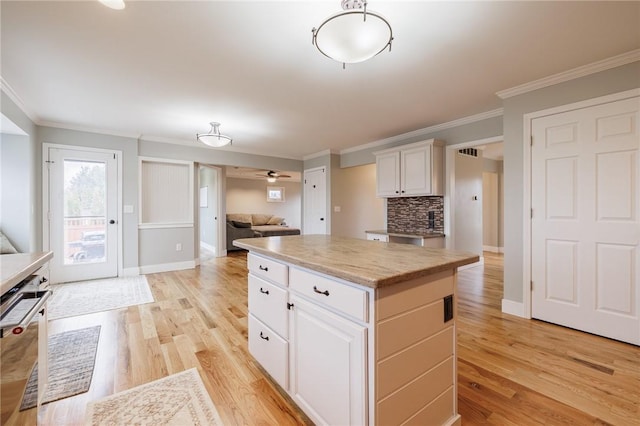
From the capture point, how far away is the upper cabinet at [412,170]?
4.05 meters

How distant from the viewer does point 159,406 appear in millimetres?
1589

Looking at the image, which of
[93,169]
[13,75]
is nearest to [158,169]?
[93,169]

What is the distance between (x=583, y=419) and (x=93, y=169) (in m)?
6.06

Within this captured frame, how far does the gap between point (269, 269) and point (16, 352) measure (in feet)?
3.57

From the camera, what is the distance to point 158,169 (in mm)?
5020

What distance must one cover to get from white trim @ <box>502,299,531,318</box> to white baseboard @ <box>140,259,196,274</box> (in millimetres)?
5027

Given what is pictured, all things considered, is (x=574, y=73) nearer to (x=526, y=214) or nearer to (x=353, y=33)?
(x=526, y=214)

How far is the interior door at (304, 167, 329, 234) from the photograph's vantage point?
239 inches

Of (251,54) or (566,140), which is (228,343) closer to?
(251,54)

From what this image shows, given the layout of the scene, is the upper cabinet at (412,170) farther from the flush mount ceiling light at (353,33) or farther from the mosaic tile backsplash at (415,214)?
the flush mount ceiling light at (353,33)

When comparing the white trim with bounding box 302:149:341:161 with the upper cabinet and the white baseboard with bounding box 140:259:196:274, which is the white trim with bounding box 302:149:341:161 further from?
the white baseboard with bounding box 140:259:196:274

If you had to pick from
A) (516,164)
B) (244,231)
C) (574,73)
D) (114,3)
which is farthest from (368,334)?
(244,231)

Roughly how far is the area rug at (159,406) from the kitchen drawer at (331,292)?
856 mm

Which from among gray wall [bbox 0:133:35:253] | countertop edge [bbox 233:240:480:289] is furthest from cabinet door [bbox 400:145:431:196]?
gray wall [bbox 0:133:35:253]
